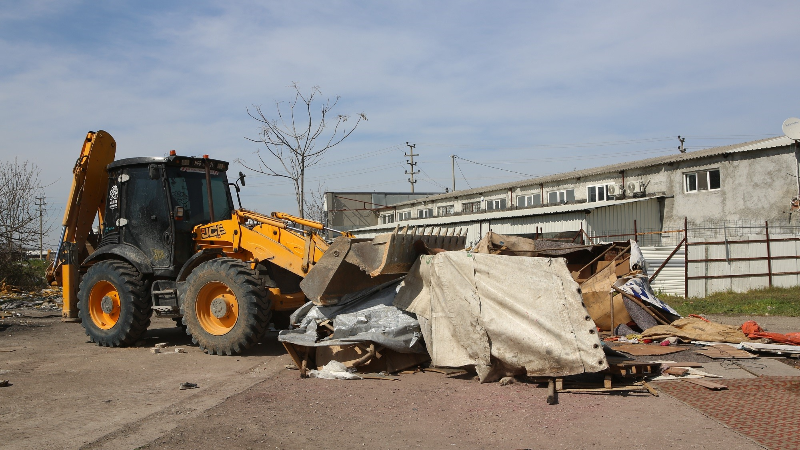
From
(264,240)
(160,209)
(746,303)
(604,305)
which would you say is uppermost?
(160,209)

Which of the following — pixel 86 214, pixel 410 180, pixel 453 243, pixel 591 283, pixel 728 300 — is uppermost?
pixel 410 180

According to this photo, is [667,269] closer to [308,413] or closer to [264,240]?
[264,240]

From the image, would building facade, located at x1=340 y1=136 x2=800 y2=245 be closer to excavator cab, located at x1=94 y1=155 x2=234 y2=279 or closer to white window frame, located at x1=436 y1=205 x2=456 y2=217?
white window frame, located at x1=436 y1=205 x2=456 y2=217

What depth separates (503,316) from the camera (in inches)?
280

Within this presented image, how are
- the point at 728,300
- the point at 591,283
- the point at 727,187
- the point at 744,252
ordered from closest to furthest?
the point at 591,283 < the point at 728,300 < the point at 744,252 < the point at 727,187

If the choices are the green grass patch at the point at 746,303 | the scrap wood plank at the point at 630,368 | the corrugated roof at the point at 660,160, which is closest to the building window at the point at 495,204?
the corrugated roof at the point at 660,160

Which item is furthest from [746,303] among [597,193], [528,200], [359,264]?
[528,200]

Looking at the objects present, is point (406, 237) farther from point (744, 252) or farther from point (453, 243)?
point (744, 252)

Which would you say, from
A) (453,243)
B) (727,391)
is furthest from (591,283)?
(727,391)

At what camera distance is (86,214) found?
11711mm

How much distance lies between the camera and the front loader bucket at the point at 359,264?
7926mm

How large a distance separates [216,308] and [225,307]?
0.17 metres

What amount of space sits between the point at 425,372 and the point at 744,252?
13.3m

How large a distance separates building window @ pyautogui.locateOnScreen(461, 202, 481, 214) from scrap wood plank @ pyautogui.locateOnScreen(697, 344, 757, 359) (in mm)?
24408
